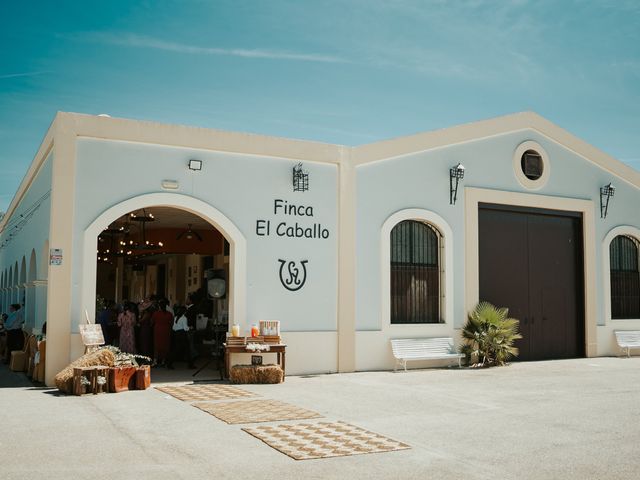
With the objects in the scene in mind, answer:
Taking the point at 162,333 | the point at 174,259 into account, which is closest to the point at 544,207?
the point at 162,333

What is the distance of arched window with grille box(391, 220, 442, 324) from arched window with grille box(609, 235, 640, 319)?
5.62m

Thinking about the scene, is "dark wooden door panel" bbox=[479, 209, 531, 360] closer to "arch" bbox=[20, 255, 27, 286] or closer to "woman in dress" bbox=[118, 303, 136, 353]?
"woman in dress" bbox=[118, 303, 136, 353]

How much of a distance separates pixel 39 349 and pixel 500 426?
7.77m

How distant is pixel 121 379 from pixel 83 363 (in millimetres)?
618

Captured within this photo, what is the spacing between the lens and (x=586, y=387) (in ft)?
37.3

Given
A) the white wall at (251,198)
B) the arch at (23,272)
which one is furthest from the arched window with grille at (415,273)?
the arch at (23,272)

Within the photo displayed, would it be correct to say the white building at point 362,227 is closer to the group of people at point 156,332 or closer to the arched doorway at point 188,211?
the arched doorway at point 188,211

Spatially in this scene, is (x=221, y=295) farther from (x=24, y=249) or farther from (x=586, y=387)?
(x=586, y=387)

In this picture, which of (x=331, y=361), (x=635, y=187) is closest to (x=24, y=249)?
(x=331, y=361)

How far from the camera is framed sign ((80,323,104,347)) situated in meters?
11.0

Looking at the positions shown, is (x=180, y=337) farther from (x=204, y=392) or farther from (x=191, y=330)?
(x=204, y=392)

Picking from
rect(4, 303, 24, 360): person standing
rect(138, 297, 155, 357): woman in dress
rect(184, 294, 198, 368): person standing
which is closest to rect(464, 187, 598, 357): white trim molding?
rect(184, 294, 198, 368): person standing

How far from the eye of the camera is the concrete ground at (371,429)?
5871mm

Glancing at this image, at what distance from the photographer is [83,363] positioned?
10352 mm
